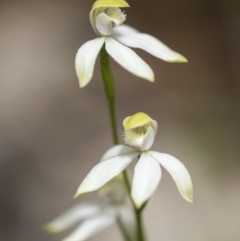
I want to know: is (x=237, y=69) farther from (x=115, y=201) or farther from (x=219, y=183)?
(x=115, y=201)

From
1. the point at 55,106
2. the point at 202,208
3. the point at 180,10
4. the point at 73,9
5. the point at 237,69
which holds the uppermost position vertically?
the point at 73,9

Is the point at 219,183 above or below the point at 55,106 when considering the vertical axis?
below

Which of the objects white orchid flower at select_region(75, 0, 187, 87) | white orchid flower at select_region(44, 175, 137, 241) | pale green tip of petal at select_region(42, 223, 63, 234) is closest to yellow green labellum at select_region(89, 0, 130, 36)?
white orchid flower at select_region(75, 0, 187, 87)

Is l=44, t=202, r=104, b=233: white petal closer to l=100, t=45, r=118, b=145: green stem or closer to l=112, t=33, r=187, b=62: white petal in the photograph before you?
l=100, t=45, r=118, b=145: green stem

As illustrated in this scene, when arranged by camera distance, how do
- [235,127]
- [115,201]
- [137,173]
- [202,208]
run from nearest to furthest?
1. [137,173]
2. [115,201]
3. [202,208]
4. [235,127]

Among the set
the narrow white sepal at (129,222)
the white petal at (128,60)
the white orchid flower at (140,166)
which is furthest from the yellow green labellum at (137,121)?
the narrow white sepal at (129,222)

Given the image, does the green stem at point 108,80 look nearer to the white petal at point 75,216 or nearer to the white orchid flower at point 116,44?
the white orchid flower at point 116,44

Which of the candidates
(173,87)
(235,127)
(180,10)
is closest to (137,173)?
(235,127)
